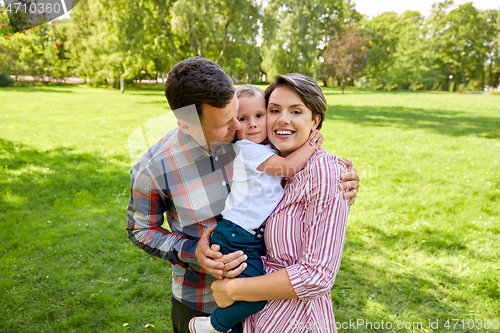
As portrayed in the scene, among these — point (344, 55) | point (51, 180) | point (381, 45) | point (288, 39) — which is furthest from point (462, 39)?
point (51, 180)

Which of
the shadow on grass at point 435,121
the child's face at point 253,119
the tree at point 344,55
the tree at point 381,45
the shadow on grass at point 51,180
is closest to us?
the child's face at point 253,119

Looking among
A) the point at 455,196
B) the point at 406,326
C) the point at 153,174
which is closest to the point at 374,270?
the point at 406,326

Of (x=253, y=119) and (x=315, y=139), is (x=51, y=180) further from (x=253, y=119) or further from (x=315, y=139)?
(x=315, y=139)

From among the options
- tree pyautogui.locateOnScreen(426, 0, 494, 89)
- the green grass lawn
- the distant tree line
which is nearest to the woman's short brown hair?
the green grass lawn

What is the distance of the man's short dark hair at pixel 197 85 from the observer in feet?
5.17

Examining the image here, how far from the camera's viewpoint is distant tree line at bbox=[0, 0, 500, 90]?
57.6ft

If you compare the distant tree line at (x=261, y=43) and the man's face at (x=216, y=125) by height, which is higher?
the distant tree line at (x=261, y=43)

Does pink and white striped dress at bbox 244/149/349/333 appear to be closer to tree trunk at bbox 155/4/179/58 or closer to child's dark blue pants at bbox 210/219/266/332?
child's dark blue pants at bbox 210/219/266/332

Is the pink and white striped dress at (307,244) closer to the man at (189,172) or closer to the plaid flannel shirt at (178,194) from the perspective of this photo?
the man at (189,172)

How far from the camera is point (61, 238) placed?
505 cm

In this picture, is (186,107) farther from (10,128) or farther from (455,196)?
(10,128)

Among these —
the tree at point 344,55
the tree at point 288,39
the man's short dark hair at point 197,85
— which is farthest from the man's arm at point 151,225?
the tree at point 344,55

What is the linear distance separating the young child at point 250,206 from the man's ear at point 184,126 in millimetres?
292

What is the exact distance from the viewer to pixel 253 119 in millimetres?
1890
